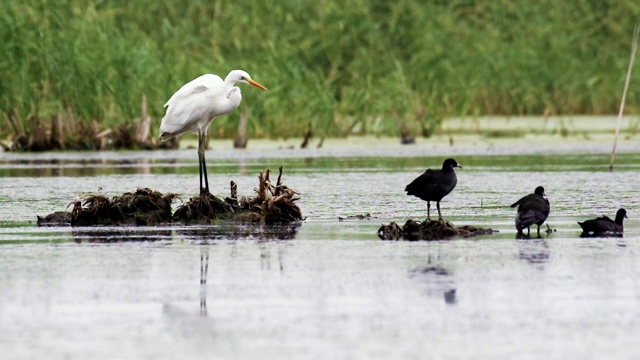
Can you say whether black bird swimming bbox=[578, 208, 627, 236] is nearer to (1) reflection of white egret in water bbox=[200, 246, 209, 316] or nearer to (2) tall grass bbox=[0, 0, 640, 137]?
(1) reflection of white egret in water bbox=[200, 246, 209, 316]

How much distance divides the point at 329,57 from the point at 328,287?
21.0 meters

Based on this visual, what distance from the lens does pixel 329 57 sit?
30.0 m

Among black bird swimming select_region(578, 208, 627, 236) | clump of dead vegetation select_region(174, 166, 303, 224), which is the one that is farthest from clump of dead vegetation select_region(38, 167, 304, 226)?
black bird swimming select_region(578, 208, 627, 236)

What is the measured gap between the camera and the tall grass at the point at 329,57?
83.6 feet

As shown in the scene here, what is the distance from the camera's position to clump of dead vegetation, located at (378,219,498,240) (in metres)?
11.8

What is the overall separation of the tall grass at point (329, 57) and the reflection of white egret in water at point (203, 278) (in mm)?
14534

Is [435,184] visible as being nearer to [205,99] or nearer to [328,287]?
[205,99]

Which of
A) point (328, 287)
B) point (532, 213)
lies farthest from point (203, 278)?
point (532, 213)

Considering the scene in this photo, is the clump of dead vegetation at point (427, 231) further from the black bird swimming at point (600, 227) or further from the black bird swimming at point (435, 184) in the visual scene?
the black bird swimming at point (600, 227)

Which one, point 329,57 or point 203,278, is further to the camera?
point 329,57

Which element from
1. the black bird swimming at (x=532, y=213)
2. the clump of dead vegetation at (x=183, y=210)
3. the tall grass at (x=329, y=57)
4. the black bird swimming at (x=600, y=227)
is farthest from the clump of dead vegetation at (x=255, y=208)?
the tall grass at (x=329, y=57)

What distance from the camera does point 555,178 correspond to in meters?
18.4

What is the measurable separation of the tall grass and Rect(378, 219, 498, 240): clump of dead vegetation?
45.9 ft

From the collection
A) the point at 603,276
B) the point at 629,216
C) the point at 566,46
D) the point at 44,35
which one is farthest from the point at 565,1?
the point at 603,276
